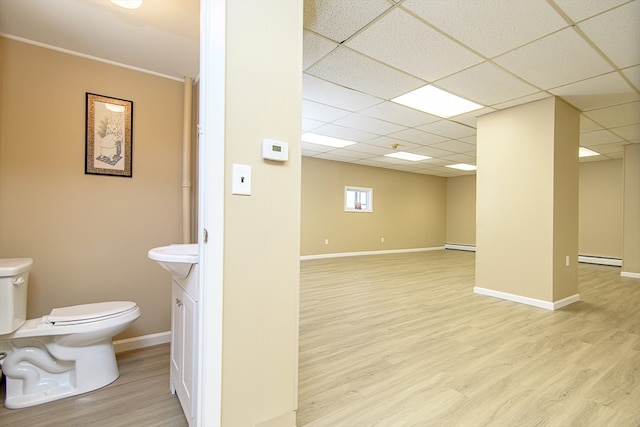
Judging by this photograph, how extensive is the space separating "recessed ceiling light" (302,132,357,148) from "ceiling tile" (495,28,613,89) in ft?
9.88

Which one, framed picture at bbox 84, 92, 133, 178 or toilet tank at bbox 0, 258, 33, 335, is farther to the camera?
framed picture at bbox 84, 92, 133, 178

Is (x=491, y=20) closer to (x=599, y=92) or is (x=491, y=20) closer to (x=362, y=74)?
(x=362, y=74)

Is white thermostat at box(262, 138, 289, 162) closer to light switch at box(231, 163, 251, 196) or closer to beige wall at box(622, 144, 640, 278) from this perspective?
light switch at box(231, 163, 251, 196)

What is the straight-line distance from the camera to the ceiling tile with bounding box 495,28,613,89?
2.31 meters

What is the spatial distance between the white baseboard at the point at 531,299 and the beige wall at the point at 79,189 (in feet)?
12.5

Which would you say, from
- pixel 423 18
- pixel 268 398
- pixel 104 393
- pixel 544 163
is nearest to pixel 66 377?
pixel 104 393

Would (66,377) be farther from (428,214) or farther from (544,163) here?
(428,214)

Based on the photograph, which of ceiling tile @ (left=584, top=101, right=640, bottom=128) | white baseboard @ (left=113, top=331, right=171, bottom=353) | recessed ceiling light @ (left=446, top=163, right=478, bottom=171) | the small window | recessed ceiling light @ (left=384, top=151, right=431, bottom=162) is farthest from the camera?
recessed ceiling light @ (left=446, top=163, right=478, bottom=171)

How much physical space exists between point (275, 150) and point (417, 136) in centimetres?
424

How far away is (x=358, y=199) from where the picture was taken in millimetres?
7984

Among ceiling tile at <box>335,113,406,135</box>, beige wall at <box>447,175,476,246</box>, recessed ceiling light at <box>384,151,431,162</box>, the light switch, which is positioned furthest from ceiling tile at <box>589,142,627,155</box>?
the light switch

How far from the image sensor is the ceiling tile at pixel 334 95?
3139 mm

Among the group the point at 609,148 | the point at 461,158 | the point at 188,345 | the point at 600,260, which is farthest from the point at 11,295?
the point at 600,260

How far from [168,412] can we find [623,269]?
291 inches
